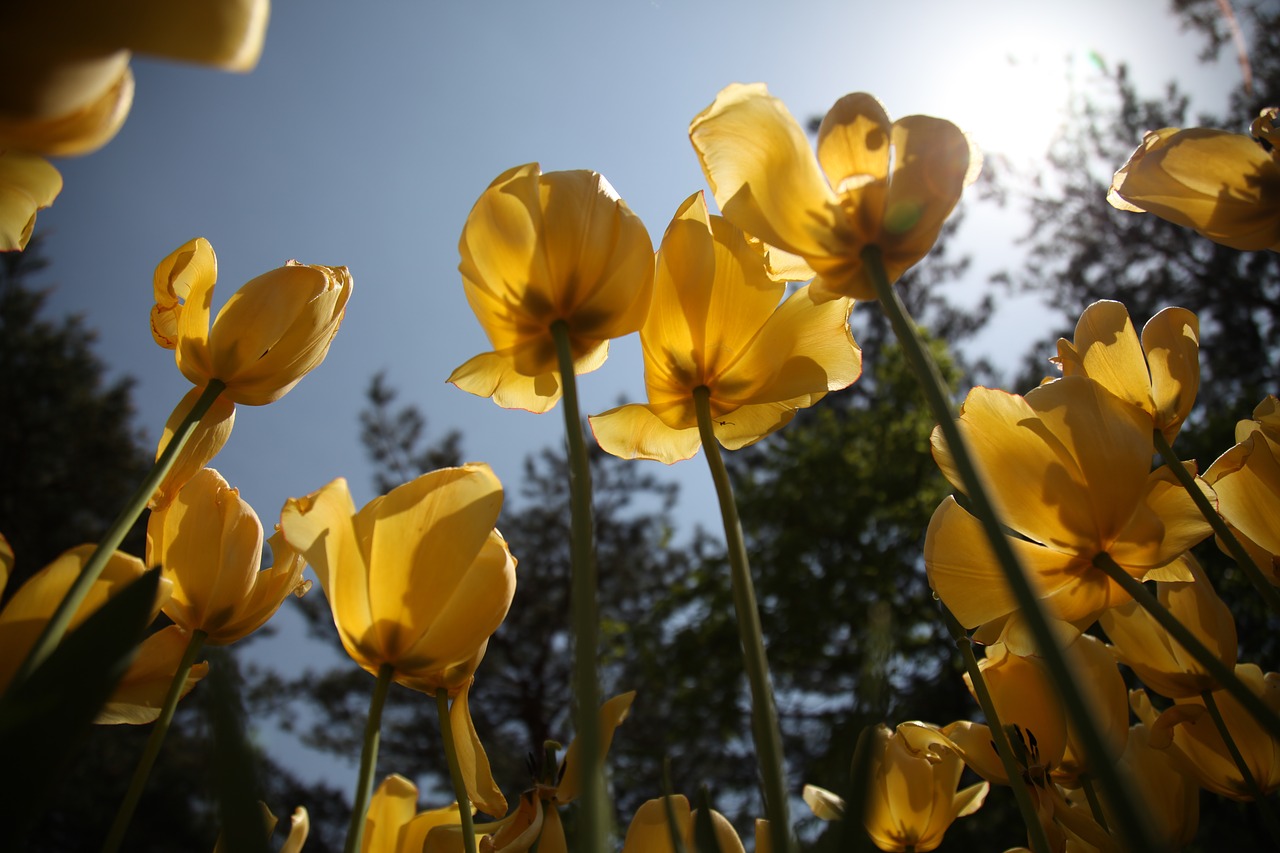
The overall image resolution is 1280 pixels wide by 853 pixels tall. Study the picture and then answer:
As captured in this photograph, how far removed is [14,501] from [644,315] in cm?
A: 1249

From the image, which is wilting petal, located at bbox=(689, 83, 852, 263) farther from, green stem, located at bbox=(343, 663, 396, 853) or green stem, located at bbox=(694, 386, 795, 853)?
green stem, located at bbox=(343, 663, 396, 853)

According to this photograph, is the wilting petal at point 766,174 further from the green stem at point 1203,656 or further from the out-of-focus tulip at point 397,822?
A: the out-of-focus tulip at point 397,822

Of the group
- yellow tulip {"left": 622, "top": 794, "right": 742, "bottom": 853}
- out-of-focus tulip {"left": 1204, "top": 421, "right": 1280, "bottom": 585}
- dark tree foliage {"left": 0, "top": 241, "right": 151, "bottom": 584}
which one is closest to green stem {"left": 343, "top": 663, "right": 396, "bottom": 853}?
yellow tulip {"left": 622, "top": 794, "right": 742, "bottom": 853}

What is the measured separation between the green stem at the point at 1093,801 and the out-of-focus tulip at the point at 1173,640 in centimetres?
10

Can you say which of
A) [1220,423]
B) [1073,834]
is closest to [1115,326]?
[1073,834]

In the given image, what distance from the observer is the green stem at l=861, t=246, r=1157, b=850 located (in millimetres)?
262

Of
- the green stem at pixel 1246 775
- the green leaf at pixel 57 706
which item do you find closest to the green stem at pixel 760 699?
the green leaf at pixel 57 706

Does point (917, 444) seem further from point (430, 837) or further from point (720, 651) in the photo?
point (430, 837)

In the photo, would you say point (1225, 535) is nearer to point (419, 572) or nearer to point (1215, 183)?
point (1215, 183)

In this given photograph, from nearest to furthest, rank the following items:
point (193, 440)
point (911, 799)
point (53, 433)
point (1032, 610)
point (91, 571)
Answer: point (1032, 610) < point (91, 571) < point (193, 440) < point (911, 799) < point (53, 433)

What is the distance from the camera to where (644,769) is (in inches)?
396

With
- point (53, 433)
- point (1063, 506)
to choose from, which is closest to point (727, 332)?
point (1063, 506)

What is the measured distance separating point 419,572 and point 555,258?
0.25 m

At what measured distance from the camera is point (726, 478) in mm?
506
